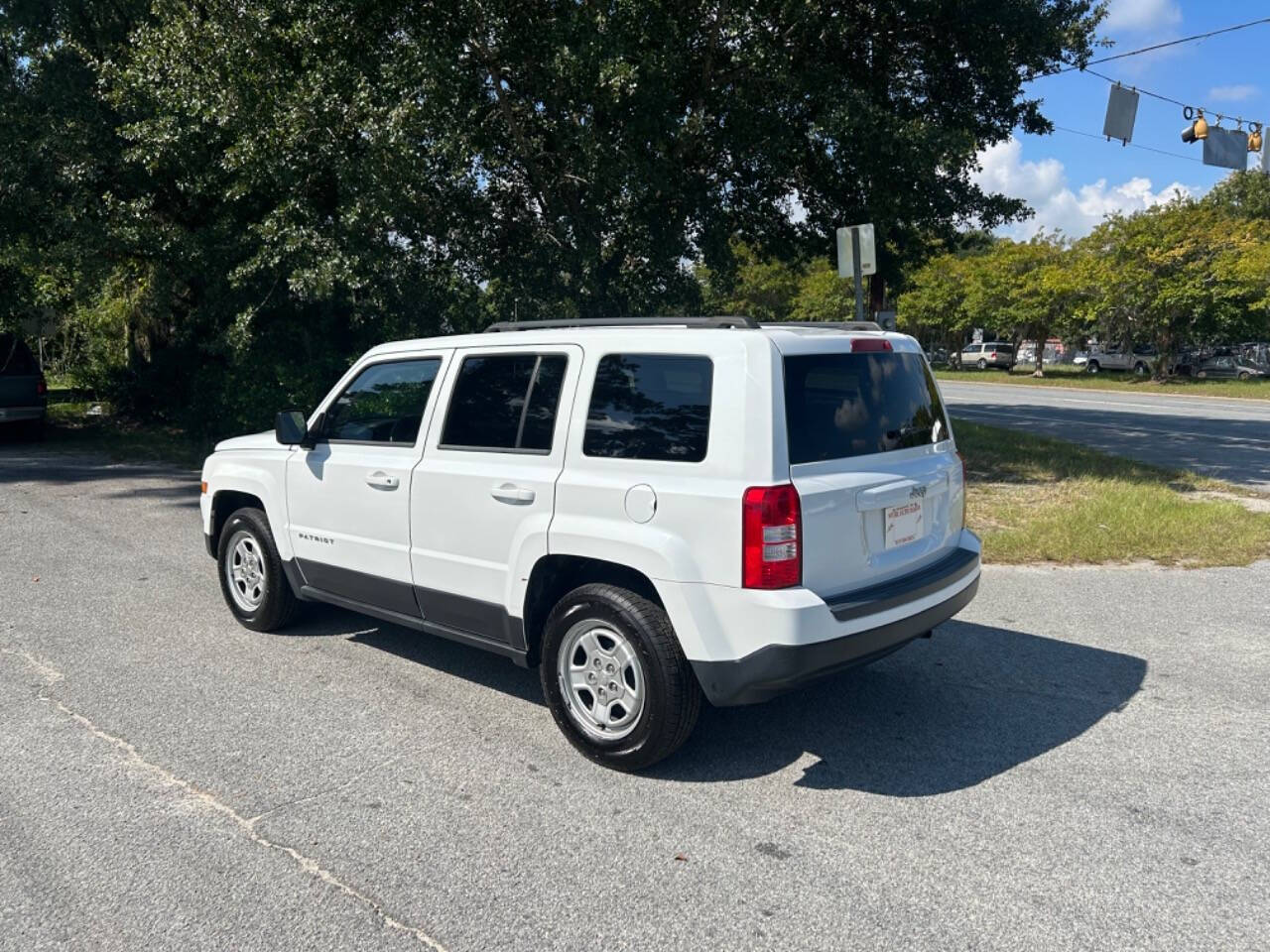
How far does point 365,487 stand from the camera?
16.8 ft

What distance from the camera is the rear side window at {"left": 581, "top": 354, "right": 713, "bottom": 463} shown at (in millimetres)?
3928

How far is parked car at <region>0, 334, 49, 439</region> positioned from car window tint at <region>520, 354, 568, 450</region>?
1429 centimetres

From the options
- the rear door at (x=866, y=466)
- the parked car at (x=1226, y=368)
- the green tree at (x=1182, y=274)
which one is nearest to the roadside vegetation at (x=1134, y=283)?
the green tree at (x=1182, y=274)

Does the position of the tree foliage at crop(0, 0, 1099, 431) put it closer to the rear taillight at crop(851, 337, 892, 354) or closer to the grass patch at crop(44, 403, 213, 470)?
the grass patch at crop(44, 403, 213, 470)

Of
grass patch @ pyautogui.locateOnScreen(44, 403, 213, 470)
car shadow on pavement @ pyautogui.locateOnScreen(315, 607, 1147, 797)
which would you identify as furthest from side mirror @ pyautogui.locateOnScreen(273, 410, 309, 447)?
grass patch @ pyautogui.locateOnScreen(44, 403, 213, 470)

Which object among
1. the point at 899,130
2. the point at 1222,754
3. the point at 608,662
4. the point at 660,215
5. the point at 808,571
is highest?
the point at 899,130

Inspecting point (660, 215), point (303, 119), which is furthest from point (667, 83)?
point (303, 119)

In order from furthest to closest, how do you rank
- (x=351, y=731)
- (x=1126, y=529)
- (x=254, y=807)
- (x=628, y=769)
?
(x=1126, y=529)
(x=351, y=731)
(x=628, y=769)
(x=254, y=807)

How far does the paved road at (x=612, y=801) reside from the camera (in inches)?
120

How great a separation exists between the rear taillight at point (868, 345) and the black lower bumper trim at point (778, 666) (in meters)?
1.17

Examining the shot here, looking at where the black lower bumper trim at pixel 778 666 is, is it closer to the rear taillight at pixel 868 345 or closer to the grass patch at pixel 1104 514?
the rear taillight at pixel 868 345

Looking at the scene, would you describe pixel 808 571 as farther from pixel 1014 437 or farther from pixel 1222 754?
Answer: pixel 1014 437

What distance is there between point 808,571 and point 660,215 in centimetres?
921

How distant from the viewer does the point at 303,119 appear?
422 inches
